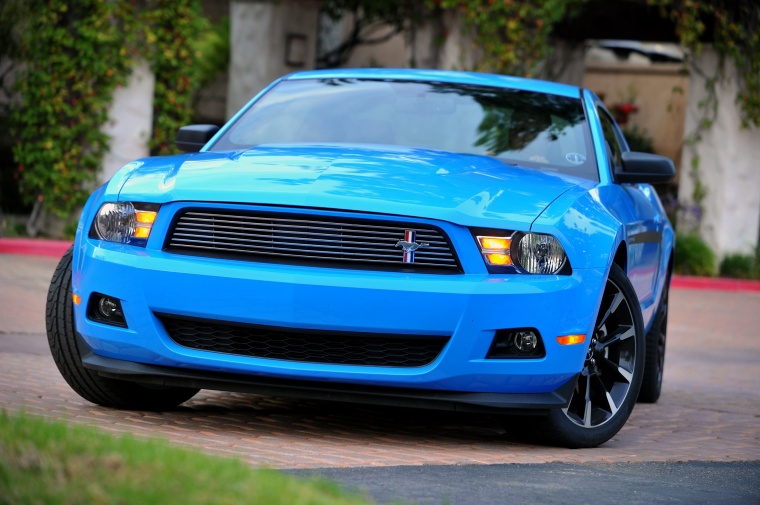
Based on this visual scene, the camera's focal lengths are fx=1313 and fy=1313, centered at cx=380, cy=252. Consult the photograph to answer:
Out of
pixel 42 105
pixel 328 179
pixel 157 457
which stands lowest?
pixel 42 105

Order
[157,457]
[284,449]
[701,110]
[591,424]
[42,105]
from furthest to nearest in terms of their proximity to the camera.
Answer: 1. [701,110]
2. [42,105]
3. [591,424]
4. [284,449]
5. [157,457]

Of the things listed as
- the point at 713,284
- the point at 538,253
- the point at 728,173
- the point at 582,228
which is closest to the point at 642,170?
the point at 582,228

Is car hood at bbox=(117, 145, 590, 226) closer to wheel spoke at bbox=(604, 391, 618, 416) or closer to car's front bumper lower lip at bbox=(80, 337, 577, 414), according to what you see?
car's front bumper lower lip at bbox=(80, 337, 577, 414)

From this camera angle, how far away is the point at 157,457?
3264 millimetres

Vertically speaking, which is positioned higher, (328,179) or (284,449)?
(328,179)

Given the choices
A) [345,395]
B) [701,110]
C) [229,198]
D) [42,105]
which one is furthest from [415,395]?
[701,110]

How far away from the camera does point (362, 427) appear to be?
18.0 feet

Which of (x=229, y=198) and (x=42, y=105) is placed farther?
(x=42, y=105)

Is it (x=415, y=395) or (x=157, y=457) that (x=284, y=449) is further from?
(x=157, y=457)

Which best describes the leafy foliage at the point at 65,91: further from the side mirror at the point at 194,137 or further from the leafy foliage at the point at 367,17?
the side mirror at the point at 194,137

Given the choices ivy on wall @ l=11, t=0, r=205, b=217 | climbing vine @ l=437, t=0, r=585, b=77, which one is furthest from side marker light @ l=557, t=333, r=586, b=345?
climbing vine @ l=437, t=0, r=585, b=77

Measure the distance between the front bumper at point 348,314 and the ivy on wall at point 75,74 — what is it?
953 centimetres

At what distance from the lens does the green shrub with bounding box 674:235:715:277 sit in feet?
53.4

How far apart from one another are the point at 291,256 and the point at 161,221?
1.71 ft
